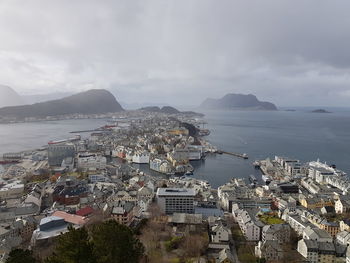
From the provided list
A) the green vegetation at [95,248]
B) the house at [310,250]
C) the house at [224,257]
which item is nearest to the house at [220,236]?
the house at [224,257]

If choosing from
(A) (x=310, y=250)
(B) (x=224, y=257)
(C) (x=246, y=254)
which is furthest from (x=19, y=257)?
(A) (x=310, y=250)

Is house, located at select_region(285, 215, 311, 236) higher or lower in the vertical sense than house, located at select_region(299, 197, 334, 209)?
higher

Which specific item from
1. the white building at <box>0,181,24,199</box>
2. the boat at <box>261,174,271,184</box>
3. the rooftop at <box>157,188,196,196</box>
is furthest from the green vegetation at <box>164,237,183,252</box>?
the boat at <box>261,174,271,184</box>

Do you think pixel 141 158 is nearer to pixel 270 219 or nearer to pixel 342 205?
pixel 270 219

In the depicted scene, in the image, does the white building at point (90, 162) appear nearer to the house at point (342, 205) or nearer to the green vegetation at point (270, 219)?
the green vegetation at point (270, 219)

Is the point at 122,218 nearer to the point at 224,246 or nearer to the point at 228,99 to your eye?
the point at 224,246

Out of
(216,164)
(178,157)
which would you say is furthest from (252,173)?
(178,157)

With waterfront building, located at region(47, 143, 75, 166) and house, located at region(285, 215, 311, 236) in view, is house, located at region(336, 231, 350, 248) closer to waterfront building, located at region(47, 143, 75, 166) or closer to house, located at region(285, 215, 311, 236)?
house, located at region(285, 215, 311, 236)
